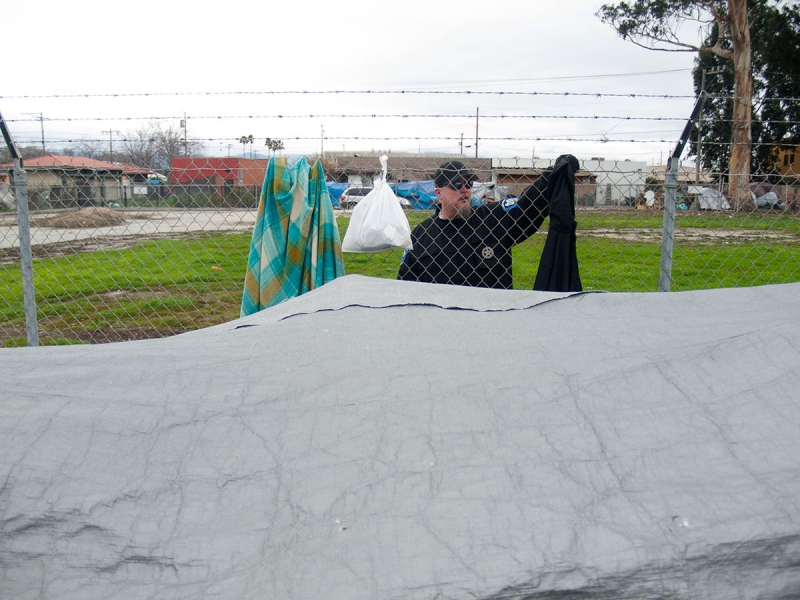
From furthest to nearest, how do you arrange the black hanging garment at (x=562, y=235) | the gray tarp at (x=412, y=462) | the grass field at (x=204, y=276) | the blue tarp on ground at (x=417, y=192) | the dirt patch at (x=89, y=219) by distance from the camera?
A: 1. the dirt patch at (x=89, y=219)
2. the grass field at (x=204, y=276)
3. the blue tarp on ground at (x=417, y=192)
4. the black hanging garment at (x=562, y=235)
5. the gray tarp at (x=412, y=462)

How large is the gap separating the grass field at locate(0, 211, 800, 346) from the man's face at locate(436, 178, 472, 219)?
3.70ft

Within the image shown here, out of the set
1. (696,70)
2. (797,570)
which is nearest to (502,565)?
(797,570)

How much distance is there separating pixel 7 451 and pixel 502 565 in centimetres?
131

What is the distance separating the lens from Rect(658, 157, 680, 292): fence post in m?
3.12

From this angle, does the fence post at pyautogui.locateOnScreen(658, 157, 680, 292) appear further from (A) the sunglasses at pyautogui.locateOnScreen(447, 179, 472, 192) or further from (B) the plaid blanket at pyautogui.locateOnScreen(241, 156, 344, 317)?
(B) the plaid blanket at pyautogui.locateOnScreen(241, 156, 344, 317)

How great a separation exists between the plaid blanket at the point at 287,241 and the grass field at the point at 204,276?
1366 millimetres

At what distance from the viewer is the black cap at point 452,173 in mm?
3293

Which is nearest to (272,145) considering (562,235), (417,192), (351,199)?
(351,199)

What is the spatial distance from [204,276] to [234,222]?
1.56 m

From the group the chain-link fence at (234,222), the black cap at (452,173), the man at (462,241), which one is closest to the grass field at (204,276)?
the chain-link fence at (234,222)

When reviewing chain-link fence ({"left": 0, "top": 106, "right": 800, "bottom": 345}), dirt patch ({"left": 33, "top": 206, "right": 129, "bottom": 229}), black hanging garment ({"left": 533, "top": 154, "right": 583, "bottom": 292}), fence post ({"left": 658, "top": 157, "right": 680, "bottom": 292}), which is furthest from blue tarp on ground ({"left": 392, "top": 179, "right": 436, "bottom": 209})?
dirt patch ({"left": 33, "top": 206, "right": 129, "bottom": 229})

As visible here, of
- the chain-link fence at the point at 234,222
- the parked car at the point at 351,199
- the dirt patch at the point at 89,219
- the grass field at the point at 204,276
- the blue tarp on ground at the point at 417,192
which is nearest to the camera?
the chain-link fence at the point at 234,222

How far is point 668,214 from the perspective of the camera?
3188 mm

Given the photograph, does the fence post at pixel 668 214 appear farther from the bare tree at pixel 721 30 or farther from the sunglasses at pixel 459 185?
the bare tree at pixel 721 30
